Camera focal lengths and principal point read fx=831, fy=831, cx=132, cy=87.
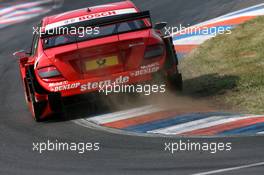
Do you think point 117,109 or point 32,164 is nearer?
point 32,164

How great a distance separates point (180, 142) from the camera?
8852 mm

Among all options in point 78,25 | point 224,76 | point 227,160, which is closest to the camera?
point 227,160

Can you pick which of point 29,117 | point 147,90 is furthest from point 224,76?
point 29,117

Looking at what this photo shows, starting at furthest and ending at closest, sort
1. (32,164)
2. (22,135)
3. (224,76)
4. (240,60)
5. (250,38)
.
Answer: (250,38)
(240,60)
(224,76)
(22,135)
(32,164)

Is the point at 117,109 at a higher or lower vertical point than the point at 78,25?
lower

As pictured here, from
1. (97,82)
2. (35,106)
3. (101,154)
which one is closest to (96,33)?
(97,82)

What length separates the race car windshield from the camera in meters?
11.0

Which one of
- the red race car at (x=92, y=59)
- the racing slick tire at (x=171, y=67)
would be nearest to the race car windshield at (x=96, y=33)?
the red race car at (x=92, y=59)

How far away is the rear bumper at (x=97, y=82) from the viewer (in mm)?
10727

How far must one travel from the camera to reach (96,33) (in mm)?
11109

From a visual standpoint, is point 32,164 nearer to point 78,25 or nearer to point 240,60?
point 78,25

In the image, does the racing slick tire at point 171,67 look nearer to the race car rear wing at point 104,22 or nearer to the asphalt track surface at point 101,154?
the race car rear wing at point 104,22

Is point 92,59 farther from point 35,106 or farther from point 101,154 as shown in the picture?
point 101,154

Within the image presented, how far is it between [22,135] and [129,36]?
6.26ft
